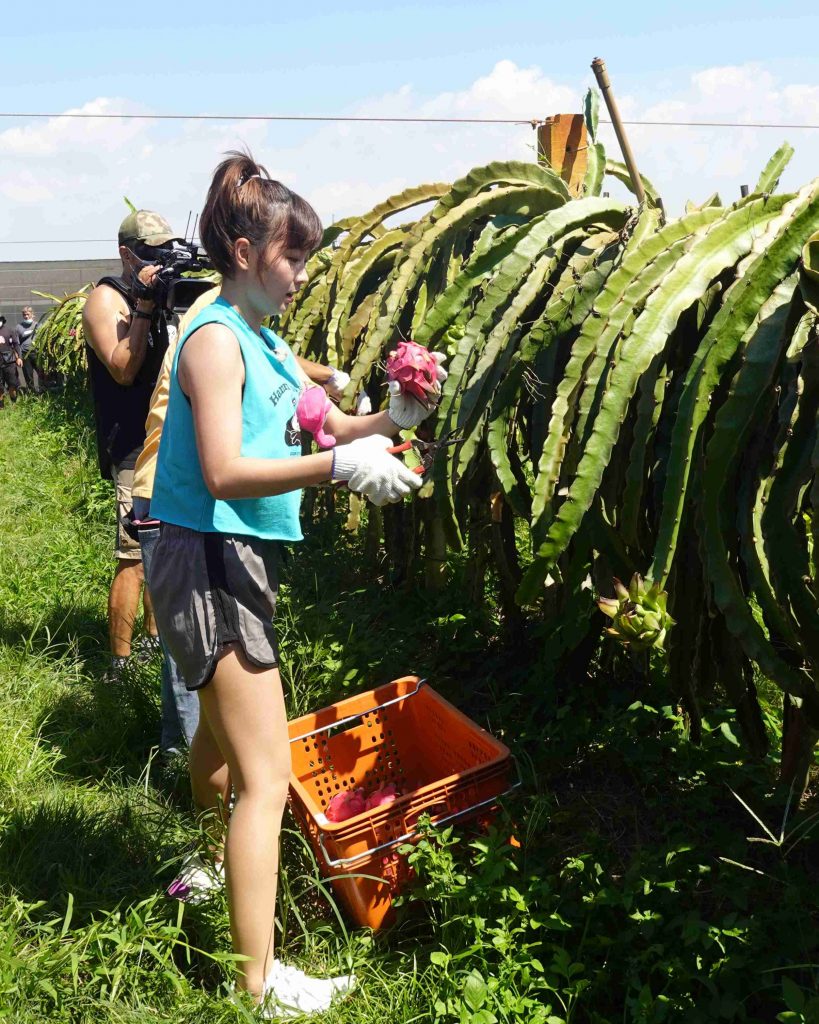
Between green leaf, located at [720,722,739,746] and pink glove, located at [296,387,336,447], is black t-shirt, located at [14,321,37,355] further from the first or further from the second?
green leaf, located at [720,722,739,746]

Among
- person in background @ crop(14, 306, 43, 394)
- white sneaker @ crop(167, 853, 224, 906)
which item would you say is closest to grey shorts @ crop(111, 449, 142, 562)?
white sneaker @ crop(167, 853, 224, 906)

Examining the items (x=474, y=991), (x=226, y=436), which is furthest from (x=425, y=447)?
(x=474, y=991)

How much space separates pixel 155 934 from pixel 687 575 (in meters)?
1.66

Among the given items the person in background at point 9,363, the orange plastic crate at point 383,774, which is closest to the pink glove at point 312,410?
the orange plastic crate at point 383,774

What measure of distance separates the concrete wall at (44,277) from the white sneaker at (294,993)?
2752cm

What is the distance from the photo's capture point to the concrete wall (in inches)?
1112

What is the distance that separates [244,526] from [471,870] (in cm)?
124

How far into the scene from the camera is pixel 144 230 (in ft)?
13.8

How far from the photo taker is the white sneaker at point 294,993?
2.49 m

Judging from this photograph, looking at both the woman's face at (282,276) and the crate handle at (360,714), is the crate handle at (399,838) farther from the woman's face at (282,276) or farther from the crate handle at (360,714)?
the woman's face at (282,276)

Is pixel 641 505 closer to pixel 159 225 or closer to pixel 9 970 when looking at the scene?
pixel 9 970

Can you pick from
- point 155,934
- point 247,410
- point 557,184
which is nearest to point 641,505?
point 247,410

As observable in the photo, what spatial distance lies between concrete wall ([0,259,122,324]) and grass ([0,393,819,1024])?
25.9 m

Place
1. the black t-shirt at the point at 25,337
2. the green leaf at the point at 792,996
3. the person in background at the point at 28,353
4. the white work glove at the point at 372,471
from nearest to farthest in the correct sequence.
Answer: the green leaf at the point at 792,996
the white work glove at the point at 372,471
the person in background at the point at 28,353
the black t-shirt at the point at 25,337
